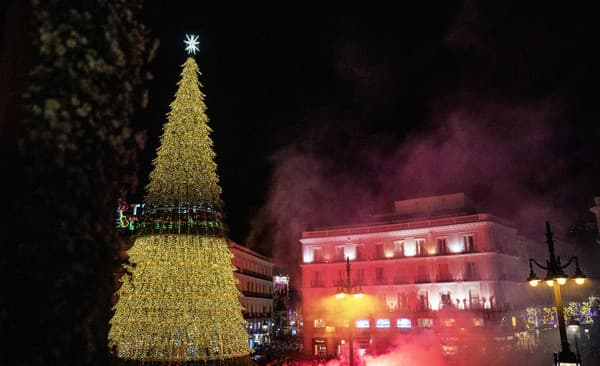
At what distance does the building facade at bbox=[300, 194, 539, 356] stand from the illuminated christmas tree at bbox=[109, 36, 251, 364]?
23.5 meters

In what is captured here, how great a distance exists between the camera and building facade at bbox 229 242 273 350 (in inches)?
1938

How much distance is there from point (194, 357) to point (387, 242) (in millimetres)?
32540

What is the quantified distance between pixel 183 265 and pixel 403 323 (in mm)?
31232

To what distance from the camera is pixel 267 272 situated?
6194 centimetres

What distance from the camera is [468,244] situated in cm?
4191

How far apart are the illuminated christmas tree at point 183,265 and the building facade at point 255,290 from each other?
98.0 feet

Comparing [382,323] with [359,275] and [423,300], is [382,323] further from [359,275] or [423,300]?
[359,275]

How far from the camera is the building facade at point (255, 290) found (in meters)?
49.2

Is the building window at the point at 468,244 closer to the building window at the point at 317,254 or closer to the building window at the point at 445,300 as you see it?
the building window at the point at 445,300

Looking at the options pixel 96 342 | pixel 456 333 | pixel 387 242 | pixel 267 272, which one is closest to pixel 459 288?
pixel 456 333

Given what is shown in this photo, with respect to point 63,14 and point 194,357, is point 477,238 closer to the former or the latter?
point 194,357

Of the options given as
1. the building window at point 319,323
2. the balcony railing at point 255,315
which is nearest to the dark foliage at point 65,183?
the building window at point 319,323

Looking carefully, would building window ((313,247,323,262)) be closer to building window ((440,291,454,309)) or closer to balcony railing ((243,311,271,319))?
balcony railing ((243,311,271,319))

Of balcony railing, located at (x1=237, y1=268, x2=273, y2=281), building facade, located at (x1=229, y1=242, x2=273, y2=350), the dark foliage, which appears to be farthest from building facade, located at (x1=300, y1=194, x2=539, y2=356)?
the dark foliage
